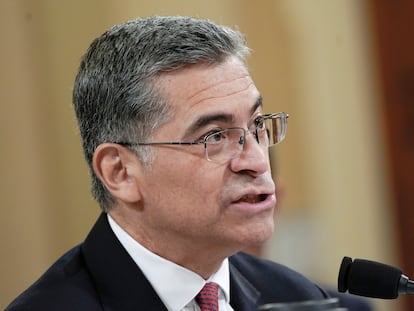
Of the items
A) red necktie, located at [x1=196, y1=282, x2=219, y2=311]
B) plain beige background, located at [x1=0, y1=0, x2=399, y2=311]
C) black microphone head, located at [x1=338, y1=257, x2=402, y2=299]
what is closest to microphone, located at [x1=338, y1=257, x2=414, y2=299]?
black microphone head, located at [x1=338, y1=257, x2=402, y2=299]

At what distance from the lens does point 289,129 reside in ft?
15.9

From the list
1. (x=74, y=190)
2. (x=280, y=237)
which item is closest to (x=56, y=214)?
(x=74, y=190)

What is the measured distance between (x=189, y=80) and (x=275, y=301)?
2.29 feet

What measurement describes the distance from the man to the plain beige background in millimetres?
1072

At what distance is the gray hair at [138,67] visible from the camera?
2223mm

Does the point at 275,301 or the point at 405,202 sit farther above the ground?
the point at 275,301

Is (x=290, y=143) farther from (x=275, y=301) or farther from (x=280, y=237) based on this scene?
(x=275, y=301)

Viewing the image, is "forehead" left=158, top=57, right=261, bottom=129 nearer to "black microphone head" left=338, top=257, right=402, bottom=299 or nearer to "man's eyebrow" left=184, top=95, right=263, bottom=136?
"man's eyebrow" left=184, top=95, right=263, bottom=136

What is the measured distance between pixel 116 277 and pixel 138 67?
0.54 metres

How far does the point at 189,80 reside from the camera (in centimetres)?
222

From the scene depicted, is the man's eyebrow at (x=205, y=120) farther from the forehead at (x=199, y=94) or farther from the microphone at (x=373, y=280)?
the microphone at (x=373, y=280)

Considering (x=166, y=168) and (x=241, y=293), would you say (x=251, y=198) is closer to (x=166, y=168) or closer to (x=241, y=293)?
(x=166, y=168)

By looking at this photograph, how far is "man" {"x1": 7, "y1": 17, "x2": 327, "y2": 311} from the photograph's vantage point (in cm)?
220

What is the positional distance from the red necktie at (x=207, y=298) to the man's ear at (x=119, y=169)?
0.29 metres
